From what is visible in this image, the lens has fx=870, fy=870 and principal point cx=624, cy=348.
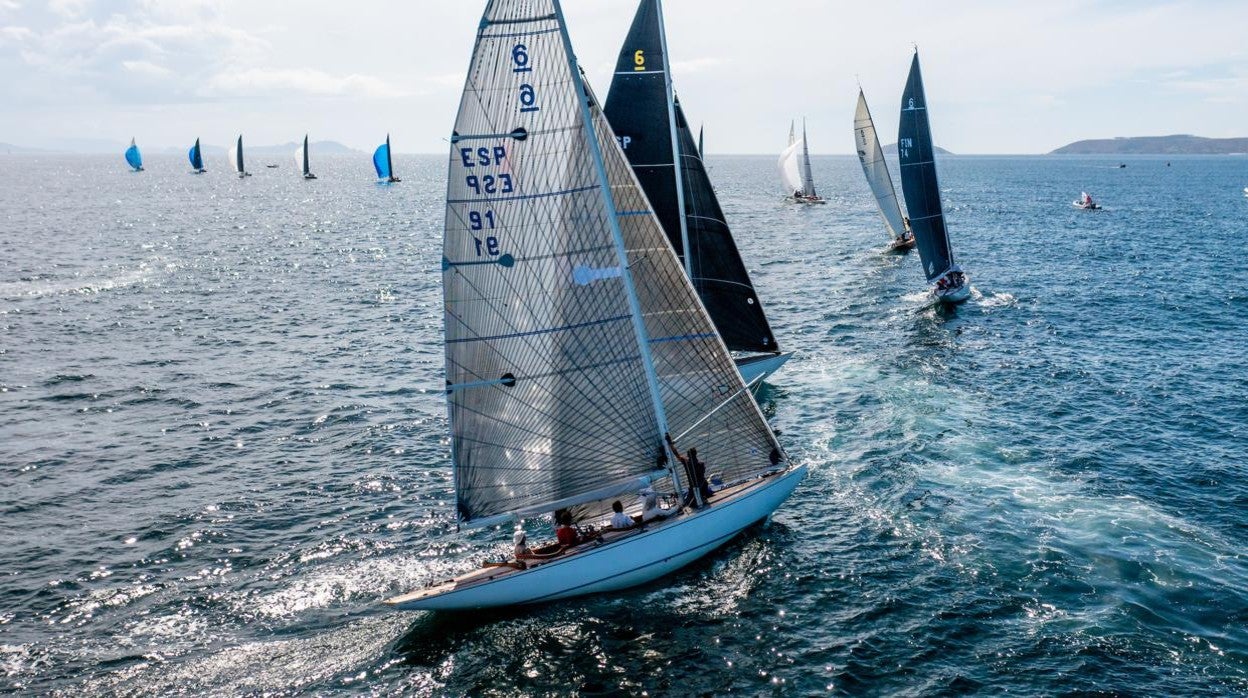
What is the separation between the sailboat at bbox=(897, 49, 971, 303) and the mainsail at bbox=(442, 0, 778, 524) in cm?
4500

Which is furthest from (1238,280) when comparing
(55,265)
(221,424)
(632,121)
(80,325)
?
(55,265)

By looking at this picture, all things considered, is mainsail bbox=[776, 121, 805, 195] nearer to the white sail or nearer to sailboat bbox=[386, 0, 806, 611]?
the white sail

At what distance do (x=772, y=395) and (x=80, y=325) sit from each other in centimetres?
5000

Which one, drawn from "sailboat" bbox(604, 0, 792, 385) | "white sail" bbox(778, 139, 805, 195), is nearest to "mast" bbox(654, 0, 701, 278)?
"sailboat" bbox(604, 0, 792, 385)

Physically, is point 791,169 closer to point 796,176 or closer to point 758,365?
point 796,176

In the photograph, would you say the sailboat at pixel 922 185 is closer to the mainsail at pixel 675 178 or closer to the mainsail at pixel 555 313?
the mainsail at pixel 675 178

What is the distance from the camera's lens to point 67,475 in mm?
37656

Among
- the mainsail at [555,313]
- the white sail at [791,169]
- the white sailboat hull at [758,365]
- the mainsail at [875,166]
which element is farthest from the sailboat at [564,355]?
the white sail at [791,169]

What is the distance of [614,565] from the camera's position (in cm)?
2698

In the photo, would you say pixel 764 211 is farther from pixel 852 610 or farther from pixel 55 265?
pixel 852 610

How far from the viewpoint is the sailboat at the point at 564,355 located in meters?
24.4

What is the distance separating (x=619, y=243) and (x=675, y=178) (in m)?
15.1

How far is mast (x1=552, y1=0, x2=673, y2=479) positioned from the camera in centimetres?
2386

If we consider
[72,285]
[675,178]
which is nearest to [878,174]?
[675,178]
